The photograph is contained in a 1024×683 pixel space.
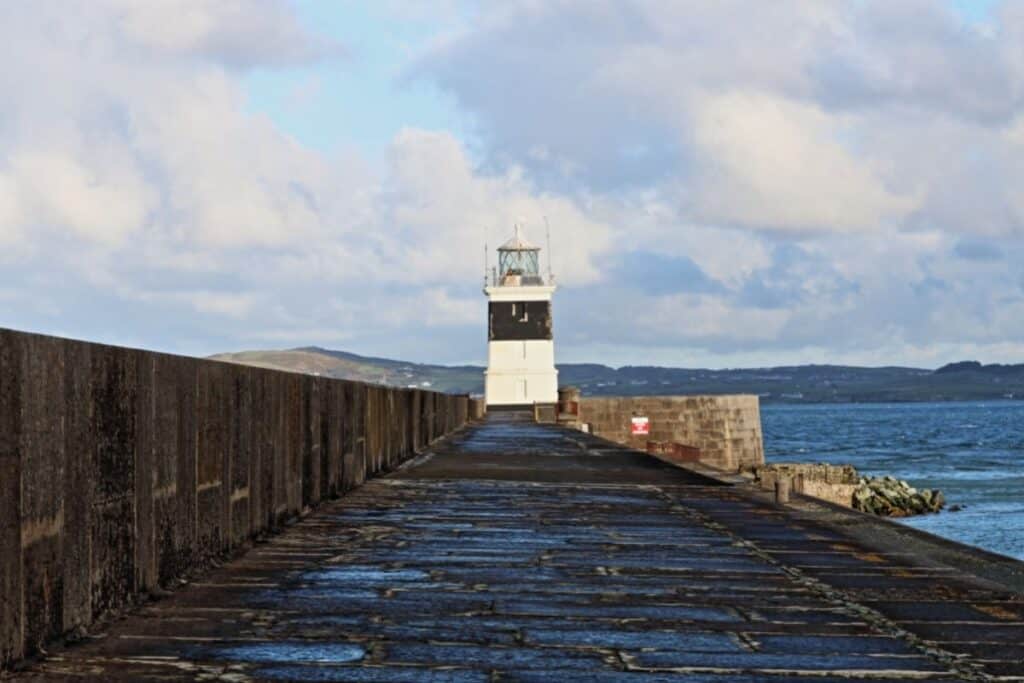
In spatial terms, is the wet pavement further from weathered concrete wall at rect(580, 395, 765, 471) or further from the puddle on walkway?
weathered concrete wall at rect(580, 395, 765, 471)

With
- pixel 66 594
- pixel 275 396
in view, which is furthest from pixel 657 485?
pixel 66 594

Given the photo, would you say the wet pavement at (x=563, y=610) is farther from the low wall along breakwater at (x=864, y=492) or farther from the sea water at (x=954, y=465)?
the low wall along breakwater at (x=864, y=492)

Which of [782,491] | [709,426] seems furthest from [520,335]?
[782,491]

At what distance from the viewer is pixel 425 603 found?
25.2ft

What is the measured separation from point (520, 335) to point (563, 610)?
6683cm

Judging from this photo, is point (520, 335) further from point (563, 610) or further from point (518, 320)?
point (563, 610)

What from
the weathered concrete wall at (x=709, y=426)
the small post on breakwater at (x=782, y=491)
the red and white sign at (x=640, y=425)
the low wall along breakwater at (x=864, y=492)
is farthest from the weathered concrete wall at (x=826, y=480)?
the small post on breakwater at (x=782, y=491)

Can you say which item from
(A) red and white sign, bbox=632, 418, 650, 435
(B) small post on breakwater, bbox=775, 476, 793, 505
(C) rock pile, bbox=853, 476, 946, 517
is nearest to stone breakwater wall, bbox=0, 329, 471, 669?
(B) small post on breakwater, bbox=775, 476, 793, 505

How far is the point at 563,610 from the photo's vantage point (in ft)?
24.6

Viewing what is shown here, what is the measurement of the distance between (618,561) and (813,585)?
150cm

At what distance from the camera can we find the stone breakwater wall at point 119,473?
6094 millimetres

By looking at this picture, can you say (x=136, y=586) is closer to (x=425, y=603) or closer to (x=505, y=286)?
(x=425, y=603)

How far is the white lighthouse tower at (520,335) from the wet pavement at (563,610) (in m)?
61.2

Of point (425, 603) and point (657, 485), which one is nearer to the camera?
point (425, 603)
